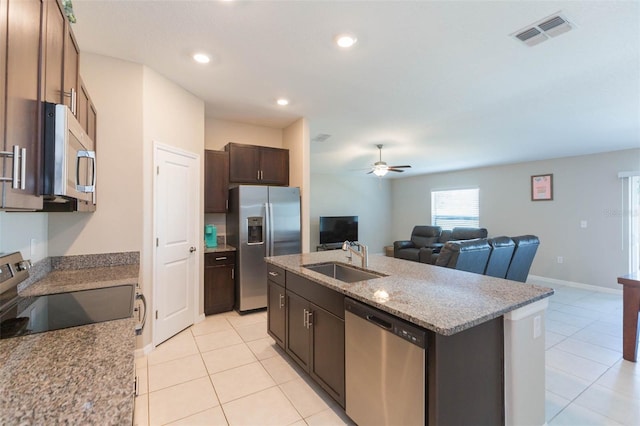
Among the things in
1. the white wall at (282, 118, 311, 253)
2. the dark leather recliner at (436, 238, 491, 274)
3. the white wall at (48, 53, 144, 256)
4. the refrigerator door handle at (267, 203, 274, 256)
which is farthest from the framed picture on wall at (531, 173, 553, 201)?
the white wall at (48, 53, 144, 256)

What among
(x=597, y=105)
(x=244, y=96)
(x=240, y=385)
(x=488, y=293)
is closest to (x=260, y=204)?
(x=244, y=96)

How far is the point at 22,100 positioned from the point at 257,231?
10.2ft

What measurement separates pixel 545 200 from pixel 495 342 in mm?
5793

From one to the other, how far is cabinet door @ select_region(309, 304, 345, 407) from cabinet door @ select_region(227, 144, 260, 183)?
2.49m

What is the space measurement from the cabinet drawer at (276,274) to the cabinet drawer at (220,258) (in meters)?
1.09

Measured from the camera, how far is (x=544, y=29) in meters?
2.04

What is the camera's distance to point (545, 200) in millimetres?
5945

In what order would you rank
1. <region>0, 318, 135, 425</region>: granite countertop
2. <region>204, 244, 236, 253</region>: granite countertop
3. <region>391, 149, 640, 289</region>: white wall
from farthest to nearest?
1. <region>391, 149, 640, 289</region>: white wall
2. <region>204, 244, 236, 253</region>: granite countertop
3. <region>0, 318, 135, 425</region>: granite countertop

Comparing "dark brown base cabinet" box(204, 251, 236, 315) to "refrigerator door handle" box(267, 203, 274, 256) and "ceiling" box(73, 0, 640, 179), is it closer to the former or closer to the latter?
"refrigerator door handle" box(267, 203, 274, 256)

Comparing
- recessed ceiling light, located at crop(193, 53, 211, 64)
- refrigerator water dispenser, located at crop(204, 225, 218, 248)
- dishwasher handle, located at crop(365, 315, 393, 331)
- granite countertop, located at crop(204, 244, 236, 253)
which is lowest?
dishwasher handle, located at crop(365, 315, 393, 331)

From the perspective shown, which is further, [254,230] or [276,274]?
[254,230]

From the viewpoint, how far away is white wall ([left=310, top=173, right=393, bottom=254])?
7.93m

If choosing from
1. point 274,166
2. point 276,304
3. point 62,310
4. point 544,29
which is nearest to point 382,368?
point 276,304

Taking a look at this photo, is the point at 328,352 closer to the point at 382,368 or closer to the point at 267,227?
the point at 382,368
